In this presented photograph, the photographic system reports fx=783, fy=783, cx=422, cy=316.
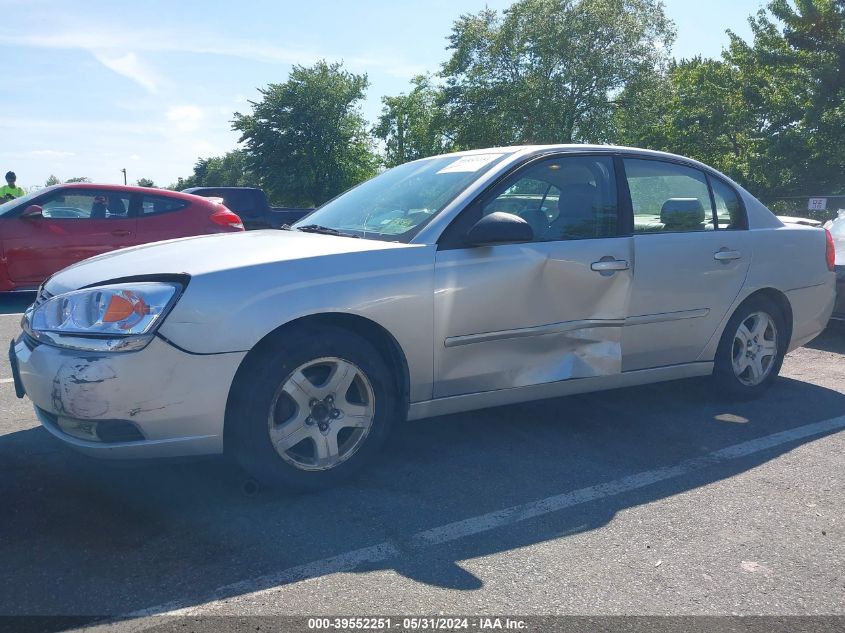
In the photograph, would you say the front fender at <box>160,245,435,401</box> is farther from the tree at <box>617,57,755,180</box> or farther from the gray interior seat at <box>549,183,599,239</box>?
the tree at <box>617,57,755,180</box>

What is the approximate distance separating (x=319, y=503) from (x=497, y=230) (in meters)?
1.51

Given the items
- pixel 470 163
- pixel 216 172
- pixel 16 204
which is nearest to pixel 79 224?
pixel 16 204

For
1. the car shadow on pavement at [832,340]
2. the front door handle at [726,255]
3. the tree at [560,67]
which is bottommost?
the car shadow on pavement at [832,340]

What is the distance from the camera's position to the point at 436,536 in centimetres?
309

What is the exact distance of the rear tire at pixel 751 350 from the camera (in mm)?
5047

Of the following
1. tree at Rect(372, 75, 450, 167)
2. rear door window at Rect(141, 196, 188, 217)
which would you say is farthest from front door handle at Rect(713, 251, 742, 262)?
tree at Rect(372, 75, 450, 167)

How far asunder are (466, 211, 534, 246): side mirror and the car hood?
13.2 inches

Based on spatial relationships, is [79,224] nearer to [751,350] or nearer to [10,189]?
[10,189]

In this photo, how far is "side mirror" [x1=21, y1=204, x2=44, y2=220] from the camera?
9062mm

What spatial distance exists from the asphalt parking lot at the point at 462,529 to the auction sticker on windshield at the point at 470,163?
1.47 metres

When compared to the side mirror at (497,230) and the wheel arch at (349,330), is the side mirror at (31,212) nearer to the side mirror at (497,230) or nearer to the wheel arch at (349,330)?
the wheel arch at (349,330)

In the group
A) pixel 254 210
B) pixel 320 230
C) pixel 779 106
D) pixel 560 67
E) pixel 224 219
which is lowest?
pixel 320 230

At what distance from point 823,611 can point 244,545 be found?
2049 millimetres

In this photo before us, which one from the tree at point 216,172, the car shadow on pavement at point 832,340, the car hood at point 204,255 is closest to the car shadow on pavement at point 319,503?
the car hood at point 204,255
